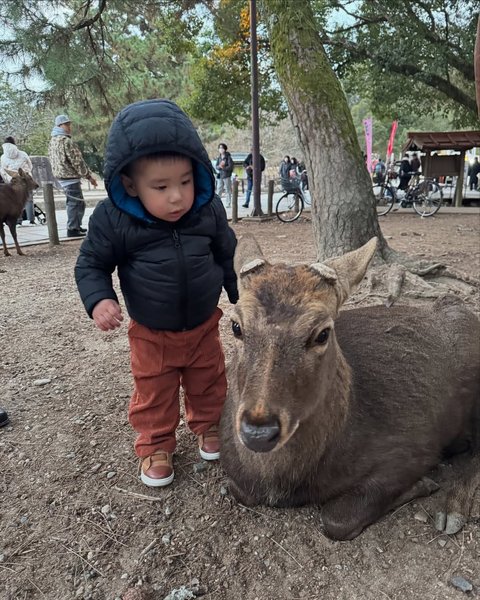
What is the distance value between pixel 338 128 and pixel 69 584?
5506mm

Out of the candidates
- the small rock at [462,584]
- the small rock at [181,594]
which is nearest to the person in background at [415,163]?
the small rock at [462,584]

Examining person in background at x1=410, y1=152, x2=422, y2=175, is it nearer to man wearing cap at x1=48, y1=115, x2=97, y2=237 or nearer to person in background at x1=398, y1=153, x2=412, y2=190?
person in background at x1=398, y1=153, x2=412, y2=190

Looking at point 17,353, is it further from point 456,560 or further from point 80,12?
point 80,12

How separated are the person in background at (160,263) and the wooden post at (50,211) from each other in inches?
323

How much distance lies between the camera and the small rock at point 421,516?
2.53 meters

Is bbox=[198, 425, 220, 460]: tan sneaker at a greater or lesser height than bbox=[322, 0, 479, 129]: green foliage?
lesser

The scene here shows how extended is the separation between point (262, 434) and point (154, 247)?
128cm

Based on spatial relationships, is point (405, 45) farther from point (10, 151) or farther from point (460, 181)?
point (10, 151)

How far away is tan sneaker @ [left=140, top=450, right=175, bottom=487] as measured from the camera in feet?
9.18

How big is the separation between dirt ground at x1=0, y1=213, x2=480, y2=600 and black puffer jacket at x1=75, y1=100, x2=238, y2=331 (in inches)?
39.5

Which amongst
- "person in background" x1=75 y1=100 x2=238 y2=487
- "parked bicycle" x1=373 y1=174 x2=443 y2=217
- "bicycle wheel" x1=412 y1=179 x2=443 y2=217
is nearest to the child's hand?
"person in background" x1=75 y1=100 x2=238 y2=487

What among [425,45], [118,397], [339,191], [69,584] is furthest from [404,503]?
[425,45]

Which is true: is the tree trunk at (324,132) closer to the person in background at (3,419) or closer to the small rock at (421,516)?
the small rock at (421,516)

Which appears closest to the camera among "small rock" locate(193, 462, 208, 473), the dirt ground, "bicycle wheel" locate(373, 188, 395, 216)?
the dirt ground
